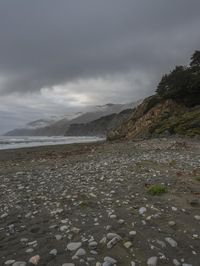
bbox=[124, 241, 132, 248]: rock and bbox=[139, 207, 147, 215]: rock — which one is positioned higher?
bbox=[139, 207, 147, 215]: rock

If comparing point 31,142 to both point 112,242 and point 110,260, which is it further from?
point 110,260

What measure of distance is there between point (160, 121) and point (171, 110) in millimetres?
4099

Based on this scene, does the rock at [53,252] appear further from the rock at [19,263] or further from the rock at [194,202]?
the rock at [194,202]

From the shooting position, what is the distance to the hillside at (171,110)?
45.0 metres

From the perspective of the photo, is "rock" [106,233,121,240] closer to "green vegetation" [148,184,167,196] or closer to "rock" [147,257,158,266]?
"rock" [147,257,158,266]

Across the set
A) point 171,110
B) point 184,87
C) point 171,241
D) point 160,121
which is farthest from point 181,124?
point 171,241

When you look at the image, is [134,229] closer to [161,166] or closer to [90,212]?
[90,212]

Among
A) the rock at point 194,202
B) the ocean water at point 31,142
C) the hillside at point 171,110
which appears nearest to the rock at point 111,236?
the rock at point 194,202

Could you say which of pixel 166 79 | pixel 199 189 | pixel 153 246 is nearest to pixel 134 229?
pixel 153 246

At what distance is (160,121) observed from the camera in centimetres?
5075

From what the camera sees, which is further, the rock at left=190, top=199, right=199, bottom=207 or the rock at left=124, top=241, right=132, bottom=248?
the rock at left=190, top=199, right=199, bottom=207

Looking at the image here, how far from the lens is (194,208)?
30.2 feet

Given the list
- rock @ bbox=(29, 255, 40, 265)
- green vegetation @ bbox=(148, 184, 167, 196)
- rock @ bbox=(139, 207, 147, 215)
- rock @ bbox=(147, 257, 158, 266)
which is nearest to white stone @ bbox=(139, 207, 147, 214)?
rock @ bbox=(139, 207, 147, 215)

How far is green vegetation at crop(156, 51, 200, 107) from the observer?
55781mm
